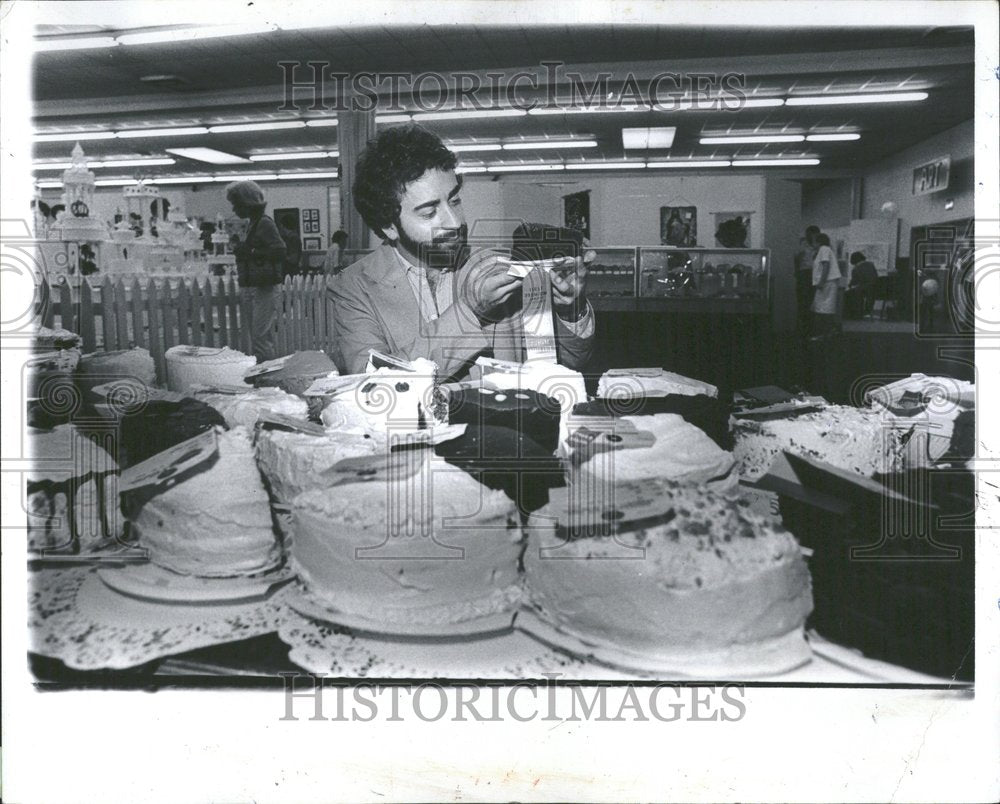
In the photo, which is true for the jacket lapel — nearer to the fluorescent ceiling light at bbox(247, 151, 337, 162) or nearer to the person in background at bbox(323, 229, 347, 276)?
the person in background at bbox(323, 229, 347, 276)

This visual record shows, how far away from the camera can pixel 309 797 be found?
80.4 inches

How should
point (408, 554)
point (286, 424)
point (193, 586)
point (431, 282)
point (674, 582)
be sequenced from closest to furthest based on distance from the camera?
1. point (674, 582)
2. point (408, 554)
3. point (193, 586)
4. point (286, 424)
5. point (431, 282)

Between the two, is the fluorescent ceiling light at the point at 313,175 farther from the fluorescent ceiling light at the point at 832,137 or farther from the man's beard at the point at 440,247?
the fluorescent ceiling light at the point at 832,137

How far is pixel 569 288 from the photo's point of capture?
7.09 feet

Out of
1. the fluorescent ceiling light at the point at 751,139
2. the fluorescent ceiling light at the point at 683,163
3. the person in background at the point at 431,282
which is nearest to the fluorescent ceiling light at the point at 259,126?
the person in background at the point at 431,282

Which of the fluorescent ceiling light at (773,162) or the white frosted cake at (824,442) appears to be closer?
the white frosted cake at (824,442)

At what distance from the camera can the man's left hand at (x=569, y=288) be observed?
2158 mm

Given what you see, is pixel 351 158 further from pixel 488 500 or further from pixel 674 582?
pixel 674 582

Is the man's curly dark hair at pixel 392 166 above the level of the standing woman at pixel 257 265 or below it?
above

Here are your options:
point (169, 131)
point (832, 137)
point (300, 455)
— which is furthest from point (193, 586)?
point (832, 137)

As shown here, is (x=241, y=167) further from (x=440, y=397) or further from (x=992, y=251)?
(x=992, y=251)

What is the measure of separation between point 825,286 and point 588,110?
85cm

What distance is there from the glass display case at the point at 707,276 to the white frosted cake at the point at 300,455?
921mm

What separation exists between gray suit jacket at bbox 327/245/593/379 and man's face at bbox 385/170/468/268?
0.06 metres
